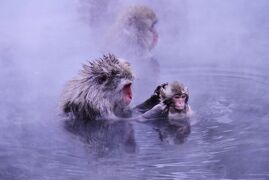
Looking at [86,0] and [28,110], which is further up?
[86,0]

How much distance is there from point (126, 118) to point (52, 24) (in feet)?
17.5

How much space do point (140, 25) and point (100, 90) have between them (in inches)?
91.4

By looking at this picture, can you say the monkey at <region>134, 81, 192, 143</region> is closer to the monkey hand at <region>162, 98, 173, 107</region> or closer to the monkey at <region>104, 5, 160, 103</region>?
the monkey hand at <region>162, 98, 173, 107</region>

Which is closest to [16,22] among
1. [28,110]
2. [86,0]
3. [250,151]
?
[86,0]

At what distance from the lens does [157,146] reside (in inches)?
156

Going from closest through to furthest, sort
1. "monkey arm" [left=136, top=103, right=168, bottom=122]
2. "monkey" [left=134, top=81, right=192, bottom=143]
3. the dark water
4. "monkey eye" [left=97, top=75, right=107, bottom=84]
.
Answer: the dark water
"monkey" [left=134, top=81, right=192, bottom=143]
"monkey arm" [left=136, top=103, right=168, bottom=122]
"monkey eye" [left=97, top=75, right=107, bottom=84]

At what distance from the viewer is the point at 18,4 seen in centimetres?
1094

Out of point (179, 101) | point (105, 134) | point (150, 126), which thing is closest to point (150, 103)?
point (179, 101)

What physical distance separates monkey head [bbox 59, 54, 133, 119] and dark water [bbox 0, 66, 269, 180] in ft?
0.61

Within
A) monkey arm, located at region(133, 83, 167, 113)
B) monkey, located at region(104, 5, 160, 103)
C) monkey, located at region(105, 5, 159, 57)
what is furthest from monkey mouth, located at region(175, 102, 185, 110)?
monkey, located at region(105, 5, 159, 57)

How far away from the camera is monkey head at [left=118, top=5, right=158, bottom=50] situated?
7055mm

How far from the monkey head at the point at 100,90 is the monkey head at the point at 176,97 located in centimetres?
31

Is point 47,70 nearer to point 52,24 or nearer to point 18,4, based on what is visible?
point 52,24

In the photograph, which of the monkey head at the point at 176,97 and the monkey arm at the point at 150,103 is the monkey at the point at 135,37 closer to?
the monkey arm at the point at 150,103
